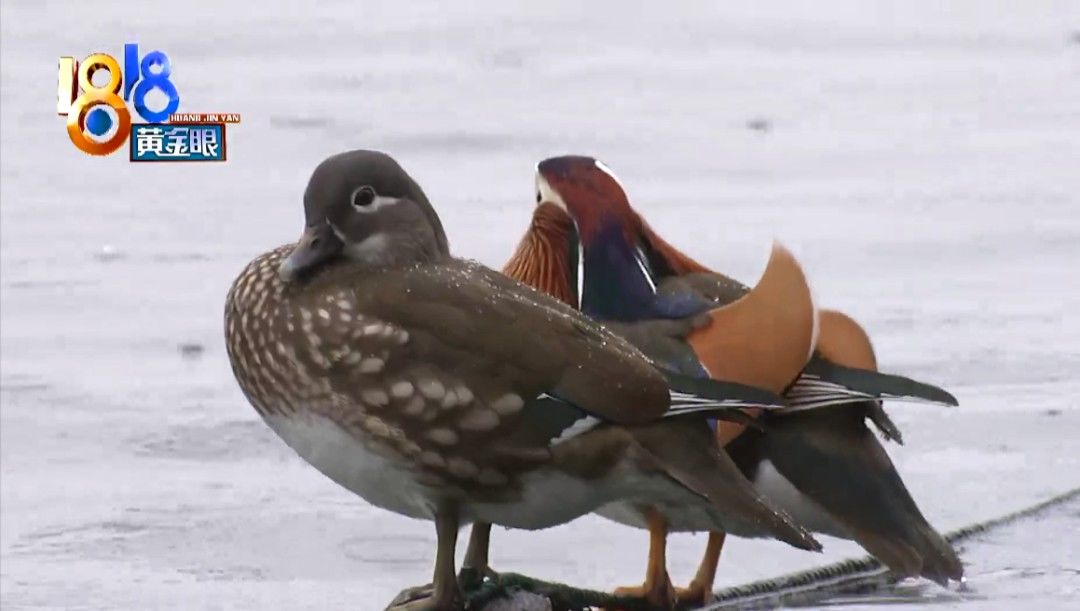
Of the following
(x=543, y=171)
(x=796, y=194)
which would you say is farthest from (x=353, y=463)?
(x=796, y=194)

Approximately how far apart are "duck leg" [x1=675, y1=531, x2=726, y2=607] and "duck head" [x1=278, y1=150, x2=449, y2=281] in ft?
3.32

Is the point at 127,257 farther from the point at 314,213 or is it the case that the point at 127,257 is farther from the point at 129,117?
the point at 314,213

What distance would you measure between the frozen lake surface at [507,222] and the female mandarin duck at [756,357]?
0.21 metres

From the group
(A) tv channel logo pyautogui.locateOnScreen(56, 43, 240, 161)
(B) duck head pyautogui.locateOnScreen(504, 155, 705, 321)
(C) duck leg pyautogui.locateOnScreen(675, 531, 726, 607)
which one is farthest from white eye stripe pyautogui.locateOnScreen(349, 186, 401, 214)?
(A) tv channel logo pyautogui.locateOnScreen(56, 43, 240, 161)

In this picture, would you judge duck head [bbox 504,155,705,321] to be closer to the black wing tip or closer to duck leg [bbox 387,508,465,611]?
the black wing tip

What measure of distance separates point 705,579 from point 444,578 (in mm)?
808

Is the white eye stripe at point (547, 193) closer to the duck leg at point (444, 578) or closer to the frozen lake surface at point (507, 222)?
the frozen lake surface at point (507, 222)

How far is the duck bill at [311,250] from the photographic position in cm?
432

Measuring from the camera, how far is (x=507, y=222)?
8797 mm

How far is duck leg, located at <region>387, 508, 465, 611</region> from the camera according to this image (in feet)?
14.2

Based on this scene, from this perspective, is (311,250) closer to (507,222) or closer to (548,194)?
(548,194)

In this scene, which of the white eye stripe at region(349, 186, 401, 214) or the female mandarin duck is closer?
the white eye stripe at region(349, 186, 401, 214)

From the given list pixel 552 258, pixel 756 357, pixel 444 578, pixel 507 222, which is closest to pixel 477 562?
pixel 444 578

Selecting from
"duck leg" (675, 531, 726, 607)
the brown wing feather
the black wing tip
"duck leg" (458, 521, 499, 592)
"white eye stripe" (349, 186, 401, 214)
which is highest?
"white eye stripe" (349, 186, 401, 214)
